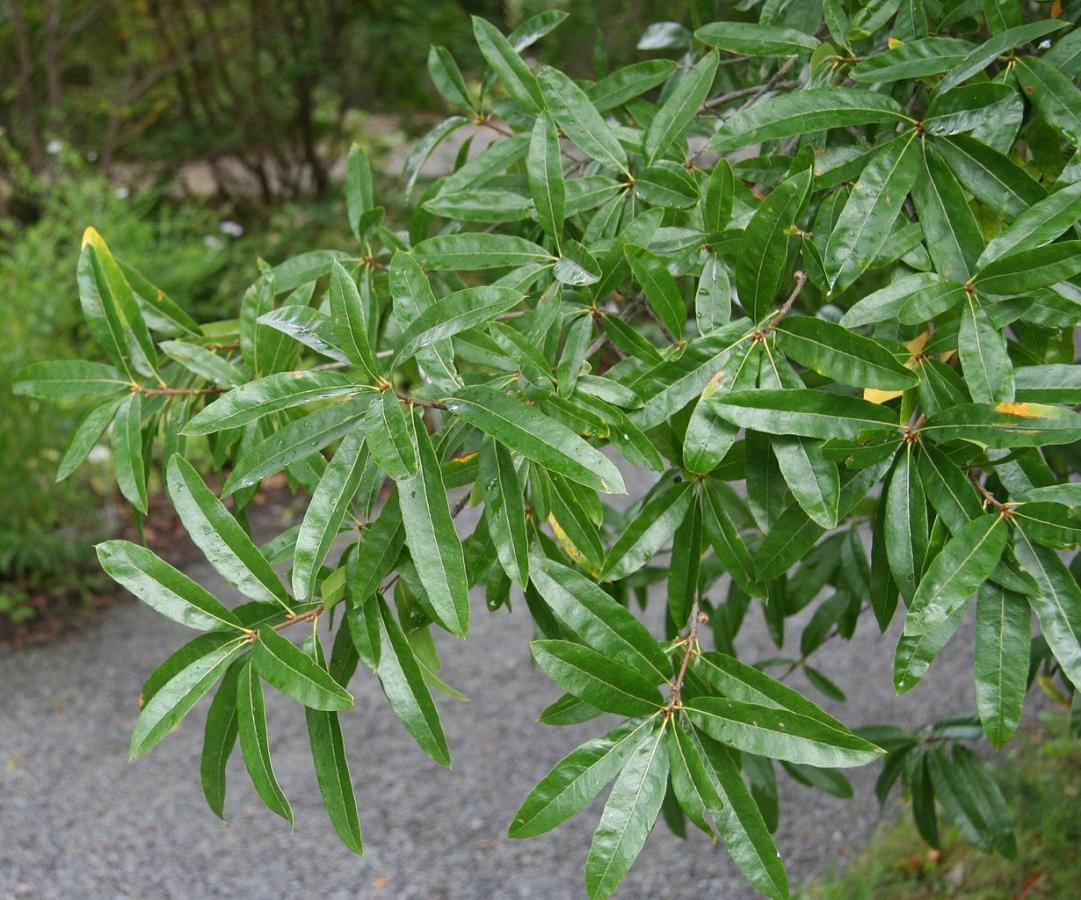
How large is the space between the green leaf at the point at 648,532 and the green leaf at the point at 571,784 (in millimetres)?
221

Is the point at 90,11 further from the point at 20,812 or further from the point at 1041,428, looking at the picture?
the point at 1041,428

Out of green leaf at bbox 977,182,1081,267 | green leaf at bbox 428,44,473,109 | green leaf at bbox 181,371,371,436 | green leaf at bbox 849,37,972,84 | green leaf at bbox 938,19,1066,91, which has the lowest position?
green leaf at bbox 181,371,371,436

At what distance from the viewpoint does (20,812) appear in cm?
323

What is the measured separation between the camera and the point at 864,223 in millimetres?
932

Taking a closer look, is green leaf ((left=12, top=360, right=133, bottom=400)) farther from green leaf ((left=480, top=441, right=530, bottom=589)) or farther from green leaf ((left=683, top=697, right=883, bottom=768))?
green leaf ((left=683, top=697, right=883, bottom=768))

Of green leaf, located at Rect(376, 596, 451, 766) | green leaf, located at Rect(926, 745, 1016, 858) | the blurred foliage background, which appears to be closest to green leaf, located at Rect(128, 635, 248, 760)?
green leaf, located at Rect(376, 596, 451, 766)

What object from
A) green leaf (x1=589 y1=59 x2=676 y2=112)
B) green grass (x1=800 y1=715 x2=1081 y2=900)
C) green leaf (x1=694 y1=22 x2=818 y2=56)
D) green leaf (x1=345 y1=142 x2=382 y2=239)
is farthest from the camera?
green grass (x1=800 y1=715 x2=1081 y2=900)

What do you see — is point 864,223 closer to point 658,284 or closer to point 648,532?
point 658,284

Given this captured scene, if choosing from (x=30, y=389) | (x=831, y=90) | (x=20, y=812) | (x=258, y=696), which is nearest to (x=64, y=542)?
(x=20, y=812)

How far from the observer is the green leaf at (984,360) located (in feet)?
2.81

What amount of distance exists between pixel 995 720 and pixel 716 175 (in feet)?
1.78

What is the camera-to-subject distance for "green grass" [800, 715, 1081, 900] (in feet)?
7.87

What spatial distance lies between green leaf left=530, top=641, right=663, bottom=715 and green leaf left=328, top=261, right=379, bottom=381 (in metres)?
0.27

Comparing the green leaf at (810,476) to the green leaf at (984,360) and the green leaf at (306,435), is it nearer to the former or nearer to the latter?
the green leaf at (984,360)
